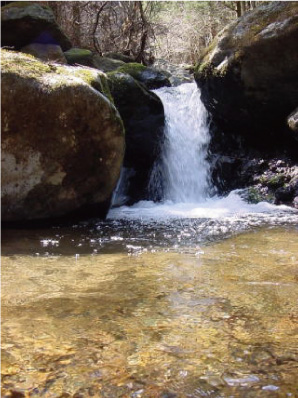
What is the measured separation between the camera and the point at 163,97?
9.41m

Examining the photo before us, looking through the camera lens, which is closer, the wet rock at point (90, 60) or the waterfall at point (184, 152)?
the waterfall at point (184, 152)

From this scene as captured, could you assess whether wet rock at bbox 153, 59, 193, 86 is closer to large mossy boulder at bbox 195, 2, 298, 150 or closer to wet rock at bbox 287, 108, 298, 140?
large mossy boulder at bbox 195, 2, 298, 150

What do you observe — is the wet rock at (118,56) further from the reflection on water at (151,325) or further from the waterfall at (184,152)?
the reflection on water at (151,325)

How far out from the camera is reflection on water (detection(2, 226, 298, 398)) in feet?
5.63

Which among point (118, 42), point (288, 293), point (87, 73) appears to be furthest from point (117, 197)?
point (118, 42)

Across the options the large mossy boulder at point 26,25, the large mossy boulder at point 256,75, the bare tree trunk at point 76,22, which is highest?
the bare tree trunk at point 76,22

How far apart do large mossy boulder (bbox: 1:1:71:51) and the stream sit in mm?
5963

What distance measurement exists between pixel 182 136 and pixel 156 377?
736 centimetres

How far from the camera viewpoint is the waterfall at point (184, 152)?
823cm

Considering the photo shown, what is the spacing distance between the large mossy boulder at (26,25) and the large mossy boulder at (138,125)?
2.66 m

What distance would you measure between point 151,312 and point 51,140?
10.8ft


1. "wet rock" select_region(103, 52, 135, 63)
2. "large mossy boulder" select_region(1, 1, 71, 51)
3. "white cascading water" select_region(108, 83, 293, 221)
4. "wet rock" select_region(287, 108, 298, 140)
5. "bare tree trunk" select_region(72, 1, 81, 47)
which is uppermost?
"bare tree trunk" select_region(72, 1, 81, 47)

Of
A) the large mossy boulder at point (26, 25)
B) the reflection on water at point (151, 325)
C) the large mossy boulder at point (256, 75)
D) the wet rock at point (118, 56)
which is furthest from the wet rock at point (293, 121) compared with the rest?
the wet rock at point (118, 56)

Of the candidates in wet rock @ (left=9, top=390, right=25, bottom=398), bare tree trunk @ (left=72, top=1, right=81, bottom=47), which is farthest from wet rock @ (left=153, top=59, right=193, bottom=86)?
wet rock @ (left=9, top=390, right=25, bottom=398)
